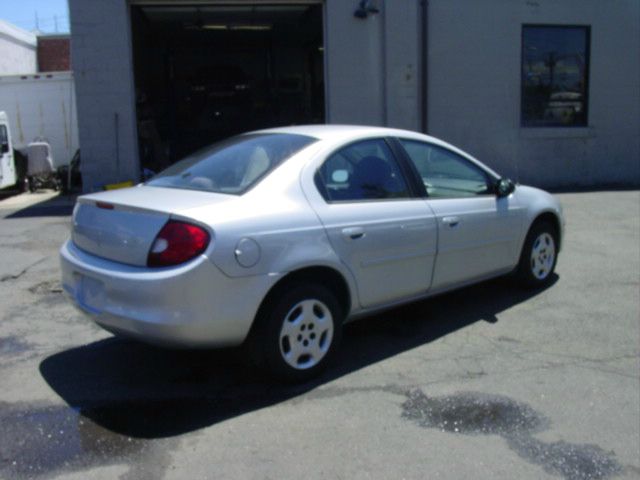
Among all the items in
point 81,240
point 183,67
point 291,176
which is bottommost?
point 81,240

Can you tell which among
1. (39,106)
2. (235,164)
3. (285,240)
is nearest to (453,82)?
(235,164)

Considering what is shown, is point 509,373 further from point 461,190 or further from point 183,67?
point 183,67

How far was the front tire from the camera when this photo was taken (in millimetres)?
4277

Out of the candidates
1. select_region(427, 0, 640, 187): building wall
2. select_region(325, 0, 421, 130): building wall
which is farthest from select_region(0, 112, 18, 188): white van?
select_region(427, 0, 640, 187): building wall

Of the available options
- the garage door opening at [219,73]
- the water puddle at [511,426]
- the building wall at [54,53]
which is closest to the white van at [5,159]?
the garage door opening at [219,73]

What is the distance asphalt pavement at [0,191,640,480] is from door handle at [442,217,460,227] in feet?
2.82

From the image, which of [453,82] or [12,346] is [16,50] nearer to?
[453,82]

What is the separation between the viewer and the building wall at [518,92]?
1390 cm

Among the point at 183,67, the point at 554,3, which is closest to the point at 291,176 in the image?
the point at 554,3

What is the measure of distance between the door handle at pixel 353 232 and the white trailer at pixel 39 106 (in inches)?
576

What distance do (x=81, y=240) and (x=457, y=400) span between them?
8.60 feet

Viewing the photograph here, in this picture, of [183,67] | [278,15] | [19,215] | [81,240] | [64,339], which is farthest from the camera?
[183,67]

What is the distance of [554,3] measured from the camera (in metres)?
14.2

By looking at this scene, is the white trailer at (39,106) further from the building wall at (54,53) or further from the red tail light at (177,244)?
the red tail light at (177,244)
